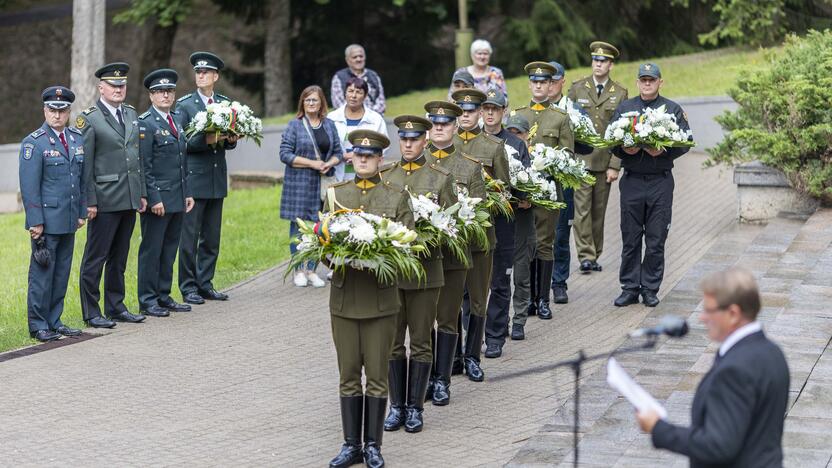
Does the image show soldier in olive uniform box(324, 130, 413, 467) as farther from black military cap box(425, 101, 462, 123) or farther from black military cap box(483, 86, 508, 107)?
black military cap box(483, 86, 508, 107)

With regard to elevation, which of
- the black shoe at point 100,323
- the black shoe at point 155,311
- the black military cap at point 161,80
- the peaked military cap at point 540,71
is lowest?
the black shoe at point 100,323

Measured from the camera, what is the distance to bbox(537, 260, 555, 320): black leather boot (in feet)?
38.7

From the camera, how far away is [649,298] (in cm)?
1205

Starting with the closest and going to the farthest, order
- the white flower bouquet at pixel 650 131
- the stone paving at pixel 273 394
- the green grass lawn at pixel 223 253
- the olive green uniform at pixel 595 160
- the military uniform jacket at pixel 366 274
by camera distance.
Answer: the military uniform jacket at pixel 366 274 → the stone paving at pixel 273 394 → the white flower bouquet at pixel 650 131 → the green grass lawn at pixel 223 253 → the olive green uniform at pixel 595 160

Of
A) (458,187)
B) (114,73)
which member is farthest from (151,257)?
(458,187)

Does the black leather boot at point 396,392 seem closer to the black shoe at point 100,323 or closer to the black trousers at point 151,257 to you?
the black shoe at point 100,323

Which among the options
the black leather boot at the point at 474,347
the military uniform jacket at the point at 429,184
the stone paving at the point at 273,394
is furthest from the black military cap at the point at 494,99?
the stone paving at the point at 273,394

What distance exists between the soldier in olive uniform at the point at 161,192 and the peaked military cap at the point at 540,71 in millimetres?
3270

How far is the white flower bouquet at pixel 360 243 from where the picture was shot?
7684 mm

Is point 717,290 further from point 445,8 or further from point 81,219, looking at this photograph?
point 445,8

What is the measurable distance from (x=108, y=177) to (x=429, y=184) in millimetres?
3899

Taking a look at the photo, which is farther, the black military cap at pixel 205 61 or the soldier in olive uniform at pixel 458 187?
the black military cap at pixel 205 61

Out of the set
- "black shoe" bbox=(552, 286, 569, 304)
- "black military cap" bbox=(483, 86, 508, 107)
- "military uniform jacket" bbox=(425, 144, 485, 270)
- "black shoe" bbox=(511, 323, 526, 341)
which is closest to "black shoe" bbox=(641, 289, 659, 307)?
"black shoe" bbox=(552, 286, 569, 304)

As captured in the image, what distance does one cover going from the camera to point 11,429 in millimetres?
9000
